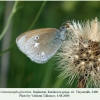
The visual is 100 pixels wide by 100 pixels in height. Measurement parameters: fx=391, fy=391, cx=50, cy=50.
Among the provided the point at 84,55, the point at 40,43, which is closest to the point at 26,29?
the point at 40,43

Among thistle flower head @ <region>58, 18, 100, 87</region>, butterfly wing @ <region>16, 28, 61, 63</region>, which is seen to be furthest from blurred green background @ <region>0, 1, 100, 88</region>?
thistle flower head @ <region>58, 18, 100, 87</region>

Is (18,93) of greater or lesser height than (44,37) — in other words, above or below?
below

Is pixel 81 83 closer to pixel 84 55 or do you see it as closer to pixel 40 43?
pixel 84 55

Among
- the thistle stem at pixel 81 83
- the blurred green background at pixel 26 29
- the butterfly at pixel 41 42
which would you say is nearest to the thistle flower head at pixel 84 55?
the thistle stem at pixel 81 83

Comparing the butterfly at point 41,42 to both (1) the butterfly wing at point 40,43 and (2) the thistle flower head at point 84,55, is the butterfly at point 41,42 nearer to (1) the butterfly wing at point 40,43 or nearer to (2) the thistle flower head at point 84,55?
(1) the butterfly wing at point 40,43

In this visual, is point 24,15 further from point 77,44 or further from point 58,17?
point 77,44

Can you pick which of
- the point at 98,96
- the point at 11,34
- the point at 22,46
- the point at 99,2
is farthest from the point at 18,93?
the point at 99,2
